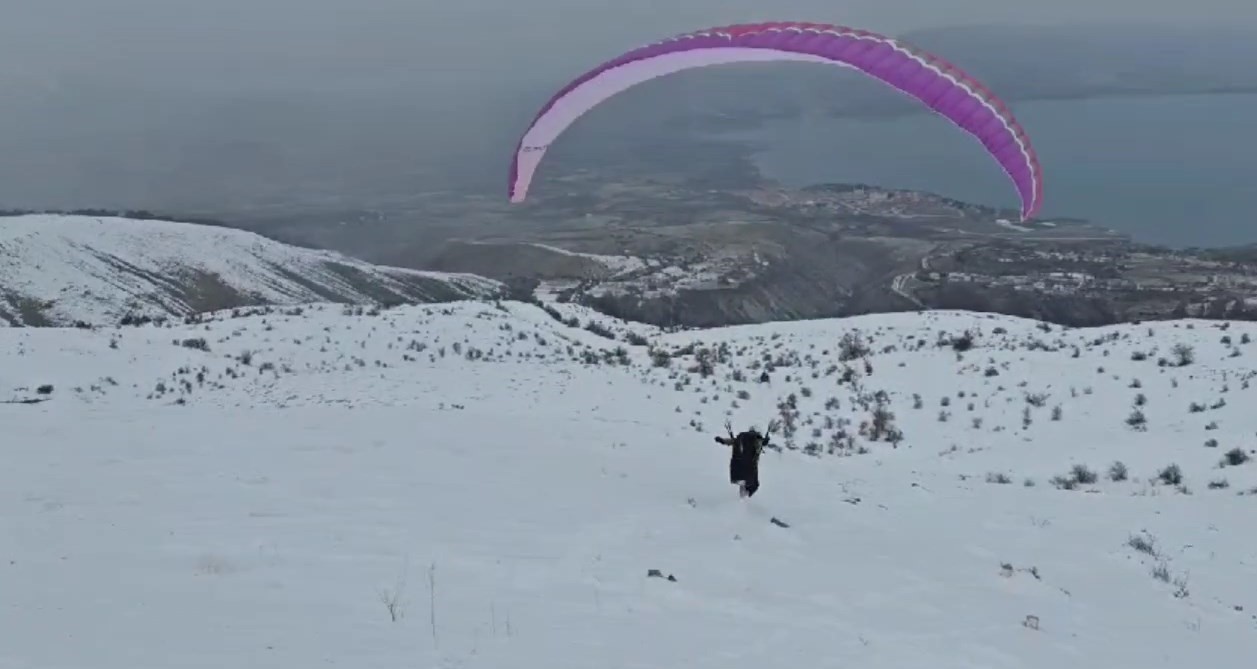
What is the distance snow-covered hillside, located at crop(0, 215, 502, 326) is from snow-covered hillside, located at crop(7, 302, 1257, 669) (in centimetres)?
6268

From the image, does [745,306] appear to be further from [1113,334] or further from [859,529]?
[859,529]

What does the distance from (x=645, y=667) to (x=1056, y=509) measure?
8878mm

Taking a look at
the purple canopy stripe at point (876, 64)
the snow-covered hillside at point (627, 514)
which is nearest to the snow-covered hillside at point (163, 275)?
the snow-covered hillside at point (627, 514)

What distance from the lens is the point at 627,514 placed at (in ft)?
33.9

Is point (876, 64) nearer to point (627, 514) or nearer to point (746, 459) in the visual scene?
point (746, 459)

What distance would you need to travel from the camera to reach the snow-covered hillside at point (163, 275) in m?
77.8

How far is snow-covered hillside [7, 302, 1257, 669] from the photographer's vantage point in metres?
6.32

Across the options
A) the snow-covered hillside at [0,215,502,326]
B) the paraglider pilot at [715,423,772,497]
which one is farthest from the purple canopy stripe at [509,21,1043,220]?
the snow-covered hillside at [0,215,502,326]

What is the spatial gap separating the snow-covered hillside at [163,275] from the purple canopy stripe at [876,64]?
2918 inches

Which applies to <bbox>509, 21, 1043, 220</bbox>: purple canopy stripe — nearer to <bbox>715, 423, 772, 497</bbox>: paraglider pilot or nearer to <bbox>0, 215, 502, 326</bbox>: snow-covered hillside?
<bbox>715, 423, 772, 497</bbox>: paraglider pilot

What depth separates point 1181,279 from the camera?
80.4m

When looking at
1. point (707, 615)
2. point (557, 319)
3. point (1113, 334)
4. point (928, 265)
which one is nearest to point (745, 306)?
point (928, 265)

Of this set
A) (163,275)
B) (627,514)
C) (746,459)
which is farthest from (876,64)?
(163,275)

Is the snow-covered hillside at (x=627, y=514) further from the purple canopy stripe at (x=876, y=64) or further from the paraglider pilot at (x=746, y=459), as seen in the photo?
the purple canopy stripe at (x=876, y=64)
